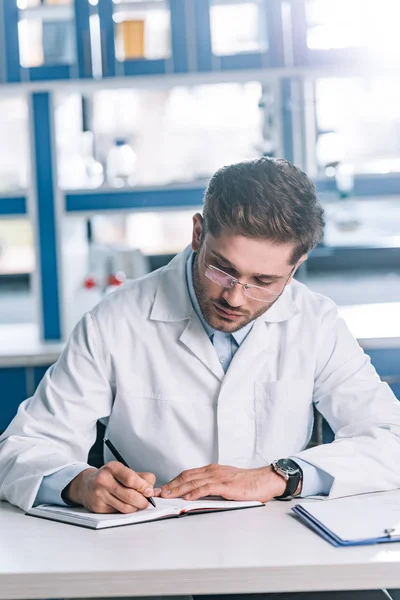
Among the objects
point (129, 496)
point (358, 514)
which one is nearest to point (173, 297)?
point (129, 496)

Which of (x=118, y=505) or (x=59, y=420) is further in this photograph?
(x=59, y=420)

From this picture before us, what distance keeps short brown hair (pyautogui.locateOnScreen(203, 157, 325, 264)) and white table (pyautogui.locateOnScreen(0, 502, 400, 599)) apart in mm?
578

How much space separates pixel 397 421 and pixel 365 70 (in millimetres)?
1833

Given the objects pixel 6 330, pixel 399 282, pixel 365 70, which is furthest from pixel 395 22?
pixel 6 330

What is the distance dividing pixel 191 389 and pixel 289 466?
1.05 ft

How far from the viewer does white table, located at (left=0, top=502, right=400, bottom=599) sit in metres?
1.12

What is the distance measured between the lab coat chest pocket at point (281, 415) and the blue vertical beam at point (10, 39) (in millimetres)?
1934

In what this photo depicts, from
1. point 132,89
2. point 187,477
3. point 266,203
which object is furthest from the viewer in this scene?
point 132,89

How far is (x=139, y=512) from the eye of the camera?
4.41 feet

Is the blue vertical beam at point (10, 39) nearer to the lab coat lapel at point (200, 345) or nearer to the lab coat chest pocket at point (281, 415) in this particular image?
the lab coat lapel at point (200, 345)

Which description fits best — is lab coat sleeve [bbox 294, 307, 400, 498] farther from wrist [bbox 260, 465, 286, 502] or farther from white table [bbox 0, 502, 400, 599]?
white table [bbox 0, 502, 400, 599]

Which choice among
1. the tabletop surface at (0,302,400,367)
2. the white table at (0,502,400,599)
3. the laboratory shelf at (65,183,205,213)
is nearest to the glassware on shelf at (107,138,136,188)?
the laboratory shelf at (65,183,205,213)

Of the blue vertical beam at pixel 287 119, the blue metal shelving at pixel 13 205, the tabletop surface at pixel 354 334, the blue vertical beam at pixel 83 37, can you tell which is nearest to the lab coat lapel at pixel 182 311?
the tabletop surface at pixel 354 334

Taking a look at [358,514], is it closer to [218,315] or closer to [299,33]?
[218,315]
